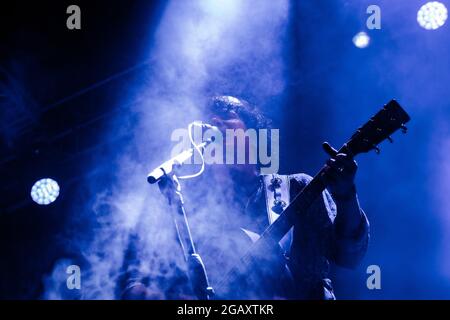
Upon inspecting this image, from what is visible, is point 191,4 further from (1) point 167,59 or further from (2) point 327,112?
(2) point 327,112

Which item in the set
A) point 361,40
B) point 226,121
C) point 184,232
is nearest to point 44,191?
point 226,121

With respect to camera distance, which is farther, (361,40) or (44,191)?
(44,191)

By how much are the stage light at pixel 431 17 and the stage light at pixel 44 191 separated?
4.09 m

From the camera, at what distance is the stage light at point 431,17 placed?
155 inches

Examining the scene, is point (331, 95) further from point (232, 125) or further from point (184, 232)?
point (184, 232)

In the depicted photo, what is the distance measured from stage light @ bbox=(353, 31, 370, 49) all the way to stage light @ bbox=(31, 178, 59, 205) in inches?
133

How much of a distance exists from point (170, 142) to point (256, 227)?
1.45 m

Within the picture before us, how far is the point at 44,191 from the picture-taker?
4141 millimetres

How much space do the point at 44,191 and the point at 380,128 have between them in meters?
3.44

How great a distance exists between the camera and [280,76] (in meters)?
3.92

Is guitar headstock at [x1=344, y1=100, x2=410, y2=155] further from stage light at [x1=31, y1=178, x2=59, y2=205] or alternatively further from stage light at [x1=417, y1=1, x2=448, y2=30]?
stage light at [x1=31, y1=178, x2=59, y2=205]

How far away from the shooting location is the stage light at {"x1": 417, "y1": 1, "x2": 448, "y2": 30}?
3947 mm

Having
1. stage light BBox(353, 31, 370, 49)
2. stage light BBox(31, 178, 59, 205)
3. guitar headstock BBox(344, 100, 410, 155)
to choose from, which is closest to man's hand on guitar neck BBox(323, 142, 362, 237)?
guitar headstock BBox(344, 100, 410, 155)

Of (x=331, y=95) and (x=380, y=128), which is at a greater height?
(x=331, y=95)
